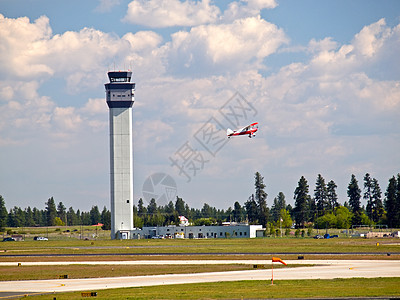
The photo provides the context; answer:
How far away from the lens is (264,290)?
157 ft

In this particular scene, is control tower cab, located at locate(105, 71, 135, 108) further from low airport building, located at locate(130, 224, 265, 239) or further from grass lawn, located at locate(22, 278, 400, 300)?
grass lawn, located at locate(22, 278, 400, 300)

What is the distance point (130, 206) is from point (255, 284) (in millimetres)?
130055

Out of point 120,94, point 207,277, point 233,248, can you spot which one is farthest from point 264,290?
point 120,94

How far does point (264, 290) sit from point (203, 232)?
451 feet

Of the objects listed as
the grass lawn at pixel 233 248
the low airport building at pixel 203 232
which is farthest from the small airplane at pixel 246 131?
the low airport building at pixel 203 232

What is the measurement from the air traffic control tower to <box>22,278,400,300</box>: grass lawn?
127 m

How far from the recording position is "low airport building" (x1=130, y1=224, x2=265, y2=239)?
584 feet

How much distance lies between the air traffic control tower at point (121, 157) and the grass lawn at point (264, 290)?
127m

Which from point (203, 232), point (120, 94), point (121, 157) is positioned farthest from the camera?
point (203, 232)

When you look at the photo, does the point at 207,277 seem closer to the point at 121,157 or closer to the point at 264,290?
the point at 264,290

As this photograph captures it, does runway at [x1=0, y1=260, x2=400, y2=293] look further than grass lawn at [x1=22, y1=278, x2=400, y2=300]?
Yes

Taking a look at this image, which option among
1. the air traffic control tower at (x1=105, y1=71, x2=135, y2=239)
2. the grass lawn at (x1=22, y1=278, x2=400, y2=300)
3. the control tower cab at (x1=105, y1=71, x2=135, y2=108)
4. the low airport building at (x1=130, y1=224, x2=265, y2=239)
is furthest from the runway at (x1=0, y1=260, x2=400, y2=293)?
the control tower cab at (x1=105, y1=71, x2=135, y2=108)

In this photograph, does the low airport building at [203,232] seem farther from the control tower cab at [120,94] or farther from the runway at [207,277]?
the runway at [207,277]

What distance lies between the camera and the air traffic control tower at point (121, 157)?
178000 mm
